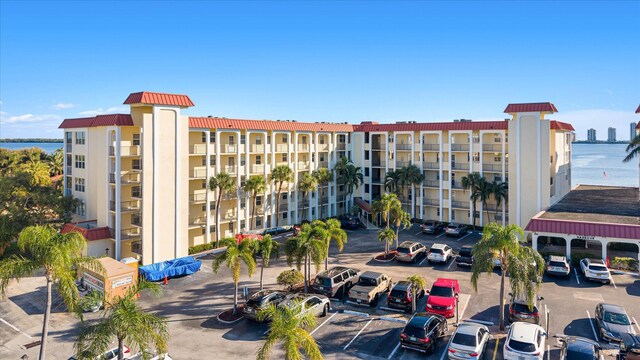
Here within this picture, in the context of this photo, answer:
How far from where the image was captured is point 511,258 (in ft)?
73.1

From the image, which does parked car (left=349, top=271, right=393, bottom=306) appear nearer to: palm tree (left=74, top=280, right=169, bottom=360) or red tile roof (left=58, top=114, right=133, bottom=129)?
palm tree (left=74, top=280, right=169, bottom=360)

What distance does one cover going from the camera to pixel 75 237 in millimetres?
18375

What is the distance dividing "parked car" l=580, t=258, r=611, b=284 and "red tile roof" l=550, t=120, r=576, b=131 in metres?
18.9

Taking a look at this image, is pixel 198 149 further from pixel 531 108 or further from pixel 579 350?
pixel 579 350

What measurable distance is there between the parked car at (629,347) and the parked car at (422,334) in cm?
802

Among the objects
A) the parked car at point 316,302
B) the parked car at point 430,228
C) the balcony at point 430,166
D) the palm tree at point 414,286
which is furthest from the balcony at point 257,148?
the palm tree at point 414,286

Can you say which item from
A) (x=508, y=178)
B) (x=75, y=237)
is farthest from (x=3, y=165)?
(x=508, y=178)

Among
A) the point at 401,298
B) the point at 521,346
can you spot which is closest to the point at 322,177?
the point at 401,298

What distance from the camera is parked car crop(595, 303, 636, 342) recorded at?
71.4 ft

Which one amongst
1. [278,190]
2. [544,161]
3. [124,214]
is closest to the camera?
[124,214]

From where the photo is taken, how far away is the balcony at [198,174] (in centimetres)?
4403

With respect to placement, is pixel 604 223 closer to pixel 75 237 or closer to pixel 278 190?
pixel 278 190

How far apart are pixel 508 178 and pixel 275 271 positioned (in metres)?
27.9

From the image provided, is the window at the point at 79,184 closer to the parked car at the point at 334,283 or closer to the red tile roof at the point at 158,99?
the red tile roof at the point at 158,99
